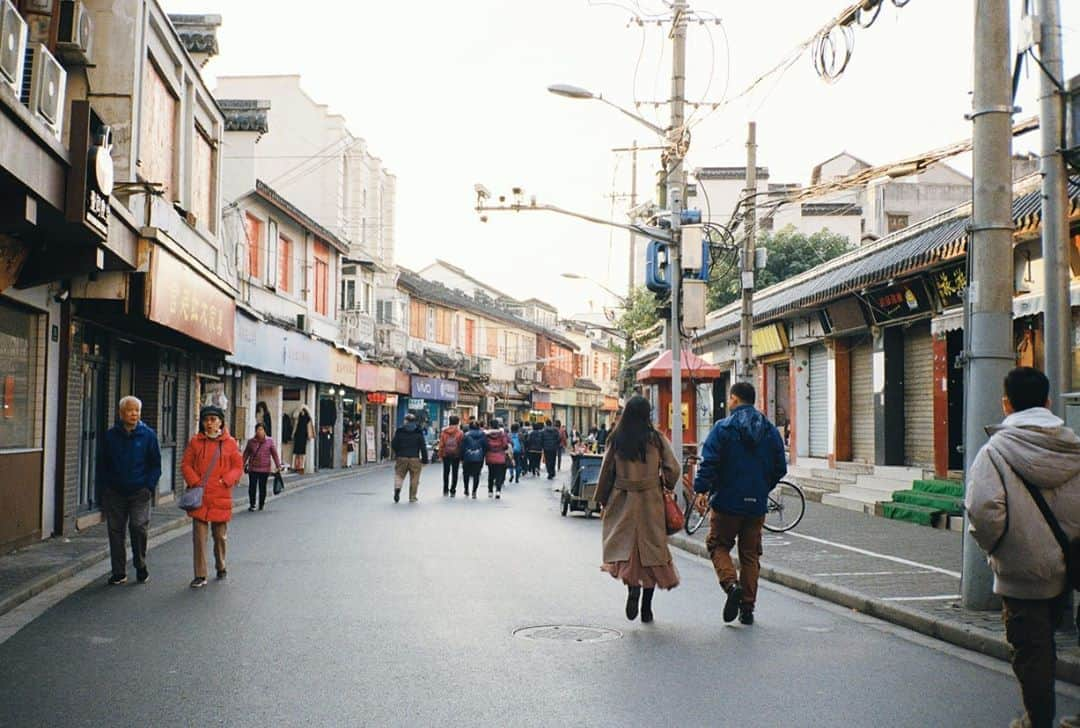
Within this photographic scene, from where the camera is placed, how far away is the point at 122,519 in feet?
35.2

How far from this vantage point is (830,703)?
6.18m

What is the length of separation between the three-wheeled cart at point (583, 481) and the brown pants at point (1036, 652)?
45.7 feet

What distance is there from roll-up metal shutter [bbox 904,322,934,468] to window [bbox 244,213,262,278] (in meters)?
16.2

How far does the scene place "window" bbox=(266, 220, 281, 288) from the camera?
29984 mm

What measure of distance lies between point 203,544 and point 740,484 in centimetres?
521

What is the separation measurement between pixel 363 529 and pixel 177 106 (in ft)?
27.1

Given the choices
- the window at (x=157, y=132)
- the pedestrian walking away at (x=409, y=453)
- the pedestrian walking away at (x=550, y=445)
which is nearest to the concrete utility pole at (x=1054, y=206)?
the window at (x=157, y=132)

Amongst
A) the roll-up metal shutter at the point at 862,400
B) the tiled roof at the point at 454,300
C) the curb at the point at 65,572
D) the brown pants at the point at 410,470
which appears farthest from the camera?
the tiled roof at the point at 454,300

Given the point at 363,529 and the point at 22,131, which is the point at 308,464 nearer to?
the point at 363,529

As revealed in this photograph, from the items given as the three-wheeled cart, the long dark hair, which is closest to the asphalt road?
the long dark hair

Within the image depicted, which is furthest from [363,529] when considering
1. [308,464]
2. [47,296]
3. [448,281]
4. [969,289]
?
[448,281]

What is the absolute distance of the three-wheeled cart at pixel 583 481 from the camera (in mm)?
19312

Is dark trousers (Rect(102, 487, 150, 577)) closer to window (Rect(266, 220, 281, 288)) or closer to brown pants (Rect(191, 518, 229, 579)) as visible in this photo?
brown pants (Rect(191, 518, 229, 579))

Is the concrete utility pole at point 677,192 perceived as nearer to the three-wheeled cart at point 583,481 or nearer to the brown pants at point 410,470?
the three-wheeled cart at point 583,481
